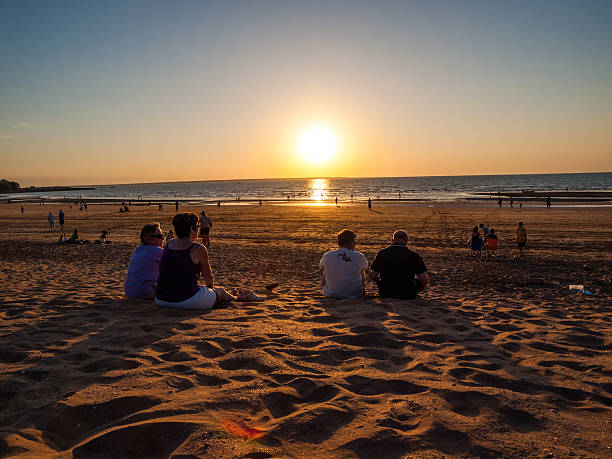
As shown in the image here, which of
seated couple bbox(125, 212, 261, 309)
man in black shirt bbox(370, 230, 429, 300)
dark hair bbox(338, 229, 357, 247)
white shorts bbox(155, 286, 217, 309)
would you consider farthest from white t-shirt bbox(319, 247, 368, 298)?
white shorts bbox(155, 286, 217, 309)

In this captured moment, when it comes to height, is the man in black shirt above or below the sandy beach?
above

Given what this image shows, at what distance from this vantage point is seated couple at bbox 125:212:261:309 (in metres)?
5.11

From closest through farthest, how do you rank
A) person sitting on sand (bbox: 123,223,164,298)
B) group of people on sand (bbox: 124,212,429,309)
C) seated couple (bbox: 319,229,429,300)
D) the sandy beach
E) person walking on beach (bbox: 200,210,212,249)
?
the sandy beach → group of people on sand (bbox: 124,212,429,309) → person sitting on sand (bbox: 123,223,164,298) → seated couple (bbox: 319,229,429,300) → person walking on beach (bbox: 200,210,212,249)

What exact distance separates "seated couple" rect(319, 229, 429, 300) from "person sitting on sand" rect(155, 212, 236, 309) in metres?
2.01

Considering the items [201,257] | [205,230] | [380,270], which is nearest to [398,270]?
[380,270]

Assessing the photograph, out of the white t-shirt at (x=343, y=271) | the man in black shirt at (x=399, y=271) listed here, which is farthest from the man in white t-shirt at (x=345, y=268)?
the man in black shirt at (x=399, y=271)

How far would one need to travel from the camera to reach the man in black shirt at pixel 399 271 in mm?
6121

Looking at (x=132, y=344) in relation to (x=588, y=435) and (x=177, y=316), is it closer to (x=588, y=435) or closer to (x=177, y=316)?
(x=177, y=316)

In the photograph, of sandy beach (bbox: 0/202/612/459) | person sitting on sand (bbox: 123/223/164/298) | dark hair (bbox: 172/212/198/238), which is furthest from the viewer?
person sitting on sand (bbox: 123/223/164/298)

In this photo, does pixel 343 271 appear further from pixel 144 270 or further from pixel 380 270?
pixel 144 270

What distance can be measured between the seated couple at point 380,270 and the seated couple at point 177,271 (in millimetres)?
1835

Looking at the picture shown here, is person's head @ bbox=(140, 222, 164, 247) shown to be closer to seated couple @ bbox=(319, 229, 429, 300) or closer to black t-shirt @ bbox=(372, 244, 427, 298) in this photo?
seated couple @ bbox=(319, 229, 429, 300)

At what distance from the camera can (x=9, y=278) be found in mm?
8359

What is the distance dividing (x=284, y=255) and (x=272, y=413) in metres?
10.7
